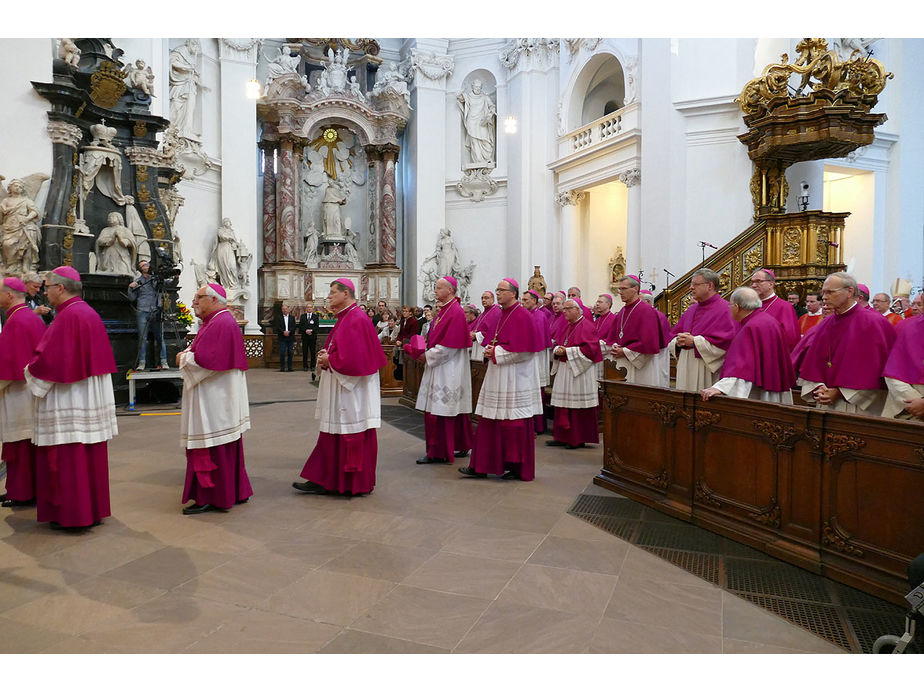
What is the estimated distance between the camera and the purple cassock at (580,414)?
759 centimetres

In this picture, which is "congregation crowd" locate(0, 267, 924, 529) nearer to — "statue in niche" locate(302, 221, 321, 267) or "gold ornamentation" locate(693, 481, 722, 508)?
"gold ornamentation" locate(693, 481, 722, 508)

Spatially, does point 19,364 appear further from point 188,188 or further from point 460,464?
point 188,188

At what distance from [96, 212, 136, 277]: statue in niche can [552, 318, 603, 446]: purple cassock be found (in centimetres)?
772

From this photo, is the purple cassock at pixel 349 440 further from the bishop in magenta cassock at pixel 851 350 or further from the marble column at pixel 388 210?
the marble column at pixel 388 210

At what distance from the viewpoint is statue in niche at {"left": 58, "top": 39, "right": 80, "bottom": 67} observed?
1002cm

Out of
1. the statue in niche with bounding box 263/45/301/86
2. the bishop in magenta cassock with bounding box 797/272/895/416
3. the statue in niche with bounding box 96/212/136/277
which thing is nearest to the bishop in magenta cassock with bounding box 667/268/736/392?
the bishop in magenta cassock with bounding box 797/272/895/416

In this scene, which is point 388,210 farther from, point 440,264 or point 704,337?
point 704,337

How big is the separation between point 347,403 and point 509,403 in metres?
1.62

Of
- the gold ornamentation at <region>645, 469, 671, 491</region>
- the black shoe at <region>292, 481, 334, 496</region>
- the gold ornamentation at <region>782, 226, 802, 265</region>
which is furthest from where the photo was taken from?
the gold ornamentation at <region>782, 226, 802, 265</region>

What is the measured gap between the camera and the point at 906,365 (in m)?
4.10

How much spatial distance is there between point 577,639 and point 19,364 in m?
4.69

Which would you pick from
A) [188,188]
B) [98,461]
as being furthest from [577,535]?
[188,188]

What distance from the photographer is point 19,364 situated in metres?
4.99

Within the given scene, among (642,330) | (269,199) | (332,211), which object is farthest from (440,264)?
(642,330)
